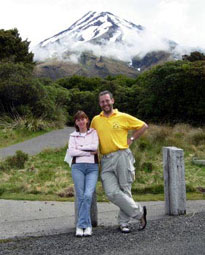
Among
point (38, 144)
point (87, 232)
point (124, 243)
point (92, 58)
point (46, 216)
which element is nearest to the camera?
point (124, 243)

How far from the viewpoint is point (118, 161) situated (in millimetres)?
4547

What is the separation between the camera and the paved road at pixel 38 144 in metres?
13.0

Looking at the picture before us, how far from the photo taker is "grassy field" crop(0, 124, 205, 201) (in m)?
6.95

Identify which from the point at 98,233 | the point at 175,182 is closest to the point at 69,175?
the point at 175,182

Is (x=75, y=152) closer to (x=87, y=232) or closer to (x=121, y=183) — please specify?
Result: (x=121, y=183)

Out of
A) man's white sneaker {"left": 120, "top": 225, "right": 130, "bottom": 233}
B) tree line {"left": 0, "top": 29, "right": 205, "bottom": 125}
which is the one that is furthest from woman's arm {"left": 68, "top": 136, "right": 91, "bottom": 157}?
tree line {"left": 0, "top": 29, "right": 205, "bottom": 125}

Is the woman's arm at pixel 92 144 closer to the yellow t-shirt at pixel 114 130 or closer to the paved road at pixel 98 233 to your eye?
the yellow t-shirt at pixel 114 130

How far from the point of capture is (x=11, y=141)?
52.0 feet

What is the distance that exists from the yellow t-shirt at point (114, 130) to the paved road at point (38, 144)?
317 inches

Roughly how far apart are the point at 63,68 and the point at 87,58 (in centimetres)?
2575

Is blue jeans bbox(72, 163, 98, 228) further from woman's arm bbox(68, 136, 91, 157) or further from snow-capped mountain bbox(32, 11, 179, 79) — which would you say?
snow-capped mountain bbox(32, 11, 179, 79)

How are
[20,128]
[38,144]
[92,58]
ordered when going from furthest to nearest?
[92,58], [20,128], [38,144]

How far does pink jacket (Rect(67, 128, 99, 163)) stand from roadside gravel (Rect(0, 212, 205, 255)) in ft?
3.09

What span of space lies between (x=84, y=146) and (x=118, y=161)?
0.47 metres
